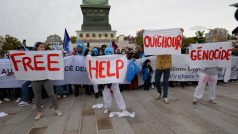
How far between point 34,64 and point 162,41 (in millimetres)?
3643

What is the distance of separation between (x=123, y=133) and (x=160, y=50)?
3.05m

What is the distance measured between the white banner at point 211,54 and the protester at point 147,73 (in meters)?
2.57

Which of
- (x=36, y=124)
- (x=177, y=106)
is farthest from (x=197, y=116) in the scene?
(x=36, y=124)

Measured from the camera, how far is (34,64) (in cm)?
526

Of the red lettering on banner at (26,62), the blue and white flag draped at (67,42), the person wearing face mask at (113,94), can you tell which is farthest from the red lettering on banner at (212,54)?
the blue and white flag draped at (67,42)

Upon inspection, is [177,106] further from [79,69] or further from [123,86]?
[79,69]

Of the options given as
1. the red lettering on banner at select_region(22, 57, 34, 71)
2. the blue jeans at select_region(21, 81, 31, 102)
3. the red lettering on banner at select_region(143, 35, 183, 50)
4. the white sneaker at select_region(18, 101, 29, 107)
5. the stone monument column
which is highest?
the stone monument column

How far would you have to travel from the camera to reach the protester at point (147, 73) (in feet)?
27.8

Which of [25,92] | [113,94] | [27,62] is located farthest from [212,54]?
[25,92]

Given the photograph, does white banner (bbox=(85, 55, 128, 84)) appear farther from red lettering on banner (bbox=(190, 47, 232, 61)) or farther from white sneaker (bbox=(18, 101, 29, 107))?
white sneaker (bbox=(18, 101, 29, 107))

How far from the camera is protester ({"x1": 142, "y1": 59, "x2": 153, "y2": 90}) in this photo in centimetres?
848

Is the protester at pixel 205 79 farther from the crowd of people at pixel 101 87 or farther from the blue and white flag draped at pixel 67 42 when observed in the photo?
the blue and white flag draped at pixel 67 42

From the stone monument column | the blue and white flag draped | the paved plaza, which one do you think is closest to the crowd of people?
the paved plaza

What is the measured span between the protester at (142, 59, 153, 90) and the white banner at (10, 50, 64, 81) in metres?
4.12
